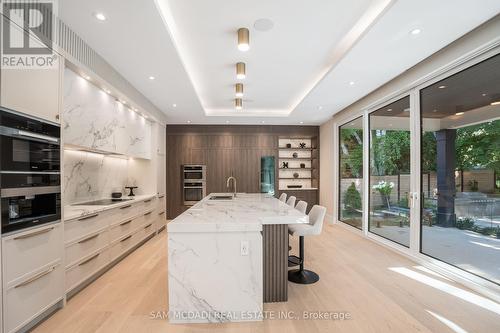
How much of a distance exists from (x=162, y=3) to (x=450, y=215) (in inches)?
166

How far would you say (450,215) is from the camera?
3.15m

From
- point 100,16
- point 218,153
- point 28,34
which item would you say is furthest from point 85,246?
point 218,153

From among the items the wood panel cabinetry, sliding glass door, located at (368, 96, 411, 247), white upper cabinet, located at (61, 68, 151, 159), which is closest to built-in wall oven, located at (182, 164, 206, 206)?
the wood panel cabinetry

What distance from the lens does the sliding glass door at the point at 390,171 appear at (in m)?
3.91

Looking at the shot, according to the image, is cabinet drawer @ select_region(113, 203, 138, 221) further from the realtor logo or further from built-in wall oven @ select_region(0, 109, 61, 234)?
the realtor logo

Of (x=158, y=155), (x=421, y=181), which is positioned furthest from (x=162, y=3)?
(x=421, y=181)

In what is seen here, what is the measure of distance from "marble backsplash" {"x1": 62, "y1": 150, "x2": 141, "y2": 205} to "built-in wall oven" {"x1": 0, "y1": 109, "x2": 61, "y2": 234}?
0.71 meters

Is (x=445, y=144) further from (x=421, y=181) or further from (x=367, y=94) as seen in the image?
(x=367, y=94)

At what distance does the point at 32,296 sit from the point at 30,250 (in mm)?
391

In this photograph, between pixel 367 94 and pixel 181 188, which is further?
pixel 181 188

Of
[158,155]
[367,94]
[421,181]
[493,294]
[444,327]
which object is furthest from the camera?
[158,155]

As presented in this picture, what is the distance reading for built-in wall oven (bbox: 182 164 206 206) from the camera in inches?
274

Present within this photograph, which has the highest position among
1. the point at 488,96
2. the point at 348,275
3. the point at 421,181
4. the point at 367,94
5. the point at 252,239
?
the point at 367,94

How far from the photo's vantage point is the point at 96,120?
10.7ft
